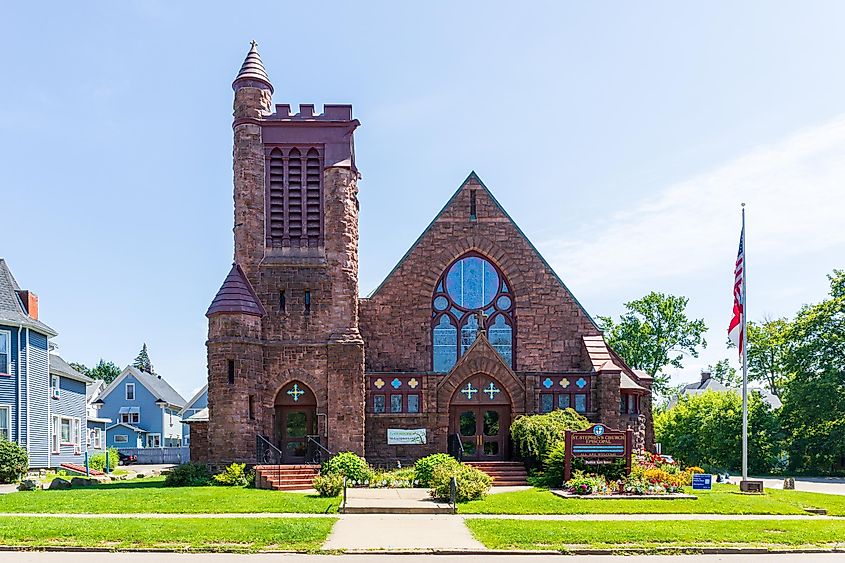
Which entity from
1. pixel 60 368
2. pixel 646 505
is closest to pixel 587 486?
pixel 646 505

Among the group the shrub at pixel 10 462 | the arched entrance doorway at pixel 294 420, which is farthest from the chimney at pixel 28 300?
the arched entrance doorway at pixel 294 420

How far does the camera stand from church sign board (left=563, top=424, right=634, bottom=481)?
85.0 ft

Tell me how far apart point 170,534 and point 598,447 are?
14268 mm

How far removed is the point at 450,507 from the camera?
20.3m

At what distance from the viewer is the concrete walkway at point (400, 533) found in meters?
15.2

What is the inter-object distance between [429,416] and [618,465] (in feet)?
26.8

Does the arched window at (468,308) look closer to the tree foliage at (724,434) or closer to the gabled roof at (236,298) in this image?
the gabled roof at (236,298)

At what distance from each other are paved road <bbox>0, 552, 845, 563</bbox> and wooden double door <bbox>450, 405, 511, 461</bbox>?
1749cm

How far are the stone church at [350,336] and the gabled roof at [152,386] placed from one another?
3643cm

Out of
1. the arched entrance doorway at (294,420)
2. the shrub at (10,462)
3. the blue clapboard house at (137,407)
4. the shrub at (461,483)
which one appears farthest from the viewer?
the blue clapboard house at (137,407)

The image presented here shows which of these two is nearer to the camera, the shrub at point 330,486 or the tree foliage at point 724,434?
the shrub at point 330,486

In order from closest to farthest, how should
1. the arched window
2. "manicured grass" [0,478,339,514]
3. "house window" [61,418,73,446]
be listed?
"manicured grass" [0,478,339,514], the arched window, "house window" [61,418,73,446]

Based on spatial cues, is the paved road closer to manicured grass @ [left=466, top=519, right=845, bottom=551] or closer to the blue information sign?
manicured grass @ [left=466, top=519, right=845, bottom=551]

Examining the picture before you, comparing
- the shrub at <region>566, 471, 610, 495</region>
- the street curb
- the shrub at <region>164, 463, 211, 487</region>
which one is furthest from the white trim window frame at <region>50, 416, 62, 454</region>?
the street curb
